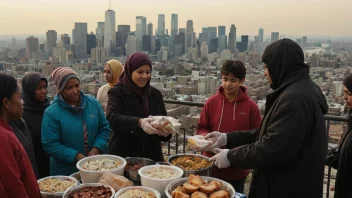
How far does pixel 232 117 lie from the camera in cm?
332

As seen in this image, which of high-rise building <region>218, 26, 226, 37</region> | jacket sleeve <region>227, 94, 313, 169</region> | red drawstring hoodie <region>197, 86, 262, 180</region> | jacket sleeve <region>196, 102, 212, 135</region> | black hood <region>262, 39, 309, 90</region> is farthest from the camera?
high-rise building <region>218, 26, 226, 37</region>

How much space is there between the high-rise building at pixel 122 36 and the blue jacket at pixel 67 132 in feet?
36.1

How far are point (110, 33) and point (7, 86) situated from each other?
15.3 m

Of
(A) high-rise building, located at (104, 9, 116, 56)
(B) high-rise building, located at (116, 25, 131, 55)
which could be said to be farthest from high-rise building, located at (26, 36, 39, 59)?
(B) high-rise building, located at (116, 25, 131, 55)

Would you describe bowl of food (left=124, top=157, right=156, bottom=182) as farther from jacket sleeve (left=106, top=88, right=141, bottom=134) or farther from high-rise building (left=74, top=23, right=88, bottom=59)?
high-rise building (left=74, top=23, right=88, bottom=59)

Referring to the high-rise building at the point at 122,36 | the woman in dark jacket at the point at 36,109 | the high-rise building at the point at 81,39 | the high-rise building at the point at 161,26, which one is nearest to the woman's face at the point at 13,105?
the woman in dark jacket at the point at 36,109

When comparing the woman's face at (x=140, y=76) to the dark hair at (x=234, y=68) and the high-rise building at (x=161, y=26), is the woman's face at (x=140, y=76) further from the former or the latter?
the high-rise building at (x=161, y=26)

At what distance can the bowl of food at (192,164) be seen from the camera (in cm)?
258

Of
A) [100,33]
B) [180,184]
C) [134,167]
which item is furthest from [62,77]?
[100,33]

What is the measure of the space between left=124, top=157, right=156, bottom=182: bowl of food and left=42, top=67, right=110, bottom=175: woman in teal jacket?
1.81ft

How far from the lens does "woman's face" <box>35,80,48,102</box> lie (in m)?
3.75

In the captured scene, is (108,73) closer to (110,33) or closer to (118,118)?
(118,118)

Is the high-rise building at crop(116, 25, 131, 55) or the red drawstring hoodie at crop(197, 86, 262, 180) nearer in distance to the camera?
the red drawstring hoodie at crop(197, 86, 262, 180)

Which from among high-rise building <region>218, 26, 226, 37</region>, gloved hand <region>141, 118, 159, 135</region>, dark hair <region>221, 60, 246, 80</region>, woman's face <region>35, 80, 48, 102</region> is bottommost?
gloved hand <region>141, 118, 159, 135</region>
